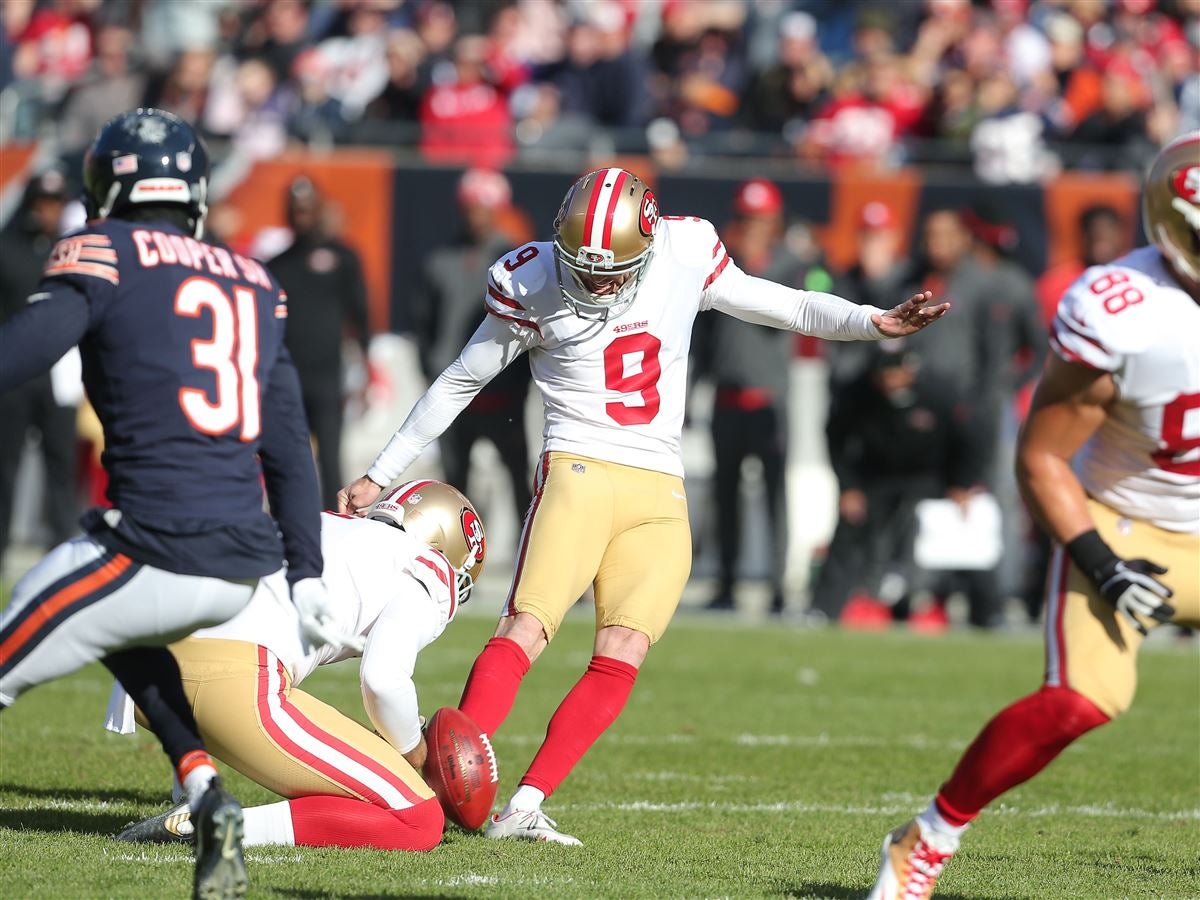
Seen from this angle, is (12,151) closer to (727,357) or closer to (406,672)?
(727,357)

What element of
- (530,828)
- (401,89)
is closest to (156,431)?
(530,828)

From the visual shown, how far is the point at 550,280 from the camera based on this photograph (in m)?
5.47

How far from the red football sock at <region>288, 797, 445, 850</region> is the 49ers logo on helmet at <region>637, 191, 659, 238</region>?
1640mm

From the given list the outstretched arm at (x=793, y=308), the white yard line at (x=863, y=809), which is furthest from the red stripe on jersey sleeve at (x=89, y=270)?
the white yard line at (x=863, y=809)

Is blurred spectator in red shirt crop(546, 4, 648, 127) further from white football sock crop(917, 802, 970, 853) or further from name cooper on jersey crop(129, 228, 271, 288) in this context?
white football sock crop(917, 802, 970, 853)

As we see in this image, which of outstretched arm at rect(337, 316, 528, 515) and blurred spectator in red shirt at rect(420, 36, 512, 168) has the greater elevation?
outstretched arm at rect(337, 316, 528, 515)

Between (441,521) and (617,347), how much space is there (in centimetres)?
69

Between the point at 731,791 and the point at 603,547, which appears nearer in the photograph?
the point at 603,547

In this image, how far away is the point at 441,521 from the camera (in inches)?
214

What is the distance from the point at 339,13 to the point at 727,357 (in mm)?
7244

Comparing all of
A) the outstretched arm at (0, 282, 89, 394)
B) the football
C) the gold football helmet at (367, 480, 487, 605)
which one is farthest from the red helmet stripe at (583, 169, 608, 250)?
the outstretched arm at (0, 282, 89, 394)

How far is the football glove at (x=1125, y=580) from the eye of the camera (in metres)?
4.04

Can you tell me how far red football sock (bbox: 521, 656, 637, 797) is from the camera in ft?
17.0

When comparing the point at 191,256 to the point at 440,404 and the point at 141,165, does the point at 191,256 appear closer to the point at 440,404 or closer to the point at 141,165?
the point at 141,165
